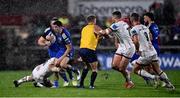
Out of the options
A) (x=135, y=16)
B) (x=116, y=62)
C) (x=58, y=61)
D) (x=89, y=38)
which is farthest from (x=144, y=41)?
(x=58, y=61)

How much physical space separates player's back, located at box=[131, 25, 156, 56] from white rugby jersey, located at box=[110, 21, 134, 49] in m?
0.79

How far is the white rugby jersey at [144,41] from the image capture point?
2239cm

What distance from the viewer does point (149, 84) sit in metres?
24.8

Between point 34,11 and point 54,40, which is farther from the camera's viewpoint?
point 34,11

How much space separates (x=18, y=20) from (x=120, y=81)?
36.7ft

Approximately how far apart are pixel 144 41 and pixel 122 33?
918 millimetres

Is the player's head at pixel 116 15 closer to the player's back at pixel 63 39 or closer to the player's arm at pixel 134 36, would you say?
the player's arm at pixel 134 36

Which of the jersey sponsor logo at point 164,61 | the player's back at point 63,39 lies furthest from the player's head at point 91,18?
the jersey sponsor logo at point 164,61

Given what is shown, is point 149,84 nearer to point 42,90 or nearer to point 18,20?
point 42,90

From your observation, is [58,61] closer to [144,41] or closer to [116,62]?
[116,62]

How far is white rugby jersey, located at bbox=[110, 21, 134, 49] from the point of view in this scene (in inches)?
906

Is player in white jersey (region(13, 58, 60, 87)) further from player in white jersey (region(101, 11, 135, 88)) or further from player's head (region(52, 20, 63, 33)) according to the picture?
player in white jersey (region(101, 11, 135, 88))

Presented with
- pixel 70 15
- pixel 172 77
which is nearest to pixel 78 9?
pixel 70 15

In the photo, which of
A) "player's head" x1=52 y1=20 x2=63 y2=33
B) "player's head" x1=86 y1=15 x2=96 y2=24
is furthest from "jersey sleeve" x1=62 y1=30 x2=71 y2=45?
"player's head" x1=86 y1=15 x2=96 y2=24
